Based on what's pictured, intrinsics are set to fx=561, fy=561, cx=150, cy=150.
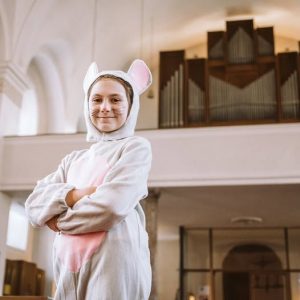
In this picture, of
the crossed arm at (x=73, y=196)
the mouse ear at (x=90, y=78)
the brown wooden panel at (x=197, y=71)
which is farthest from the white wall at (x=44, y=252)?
the crossed arm at (x=73, y=196)

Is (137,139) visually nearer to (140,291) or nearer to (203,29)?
(140,291)

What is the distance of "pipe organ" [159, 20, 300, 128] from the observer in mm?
11727

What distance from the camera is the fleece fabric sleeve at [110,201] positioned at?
5.75 ft

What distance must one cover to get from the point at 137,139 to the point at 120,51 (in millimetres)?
13142

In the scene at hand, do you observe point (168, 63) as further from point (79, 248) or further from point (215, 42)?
point (79, 248)

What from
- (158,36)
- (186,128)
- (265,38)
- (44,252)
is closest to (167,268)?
(44,252)

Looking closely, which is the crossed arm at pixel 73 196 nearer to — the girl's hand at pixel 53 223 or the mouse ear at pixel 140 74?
the girl's hand at pixel 53 223

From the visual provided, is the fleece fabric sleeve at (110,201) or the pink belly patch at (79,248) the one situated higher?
the fleece fabric sleeve at (110,201)

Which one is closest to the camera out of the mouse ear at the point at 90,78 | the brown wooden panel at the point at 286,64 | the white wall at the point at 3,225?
the mouse ear at the point at 90,78

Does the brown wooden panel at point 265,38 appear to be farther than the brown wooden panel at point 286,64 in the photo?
Yes

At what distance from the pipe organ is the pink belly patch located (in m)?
9.83

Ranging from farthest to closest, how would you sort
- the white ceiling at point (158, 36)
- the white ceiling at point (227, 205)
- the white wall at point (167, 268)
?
the white wall at point (167, 268) → the white ceiling at point (158, 36) → the white ceiling at point (227, 205)

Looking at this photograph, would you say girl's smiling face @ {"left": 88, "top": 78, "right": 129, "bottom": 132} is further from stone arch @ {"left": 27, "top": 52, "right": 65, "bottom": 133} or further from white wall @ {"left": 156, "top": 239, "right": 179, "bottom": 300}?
white wall @ {"left": 156, "top": 239, "right": 179, "bottom": 300}

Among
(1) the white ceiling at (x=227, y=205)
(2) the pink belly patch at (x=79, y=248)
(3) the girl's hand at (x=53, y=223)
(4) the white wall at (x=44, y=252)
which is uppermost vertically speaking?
(1) the white ceiling at (x=227, y=205)
